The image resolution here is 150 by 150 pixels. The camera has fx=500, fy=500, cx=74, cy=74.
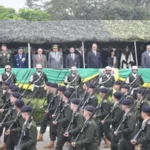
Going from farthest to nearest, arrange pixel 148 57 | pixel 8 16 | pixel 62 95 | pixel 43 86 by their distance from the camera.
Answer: pixel 8 16 → pixel 148 57 → pixel 43 86 → pixel 62 95

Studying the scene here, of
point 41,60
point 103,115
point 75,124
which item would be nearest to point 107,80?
point 41,60

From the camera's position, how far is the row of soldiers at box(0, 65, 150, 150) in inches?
364

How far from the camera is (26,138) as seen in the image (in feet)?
30.5

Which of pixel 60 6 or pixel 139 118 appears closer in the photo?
pixel 139 118

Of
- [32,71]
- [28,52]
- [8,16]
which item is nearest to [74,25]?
[28,52]

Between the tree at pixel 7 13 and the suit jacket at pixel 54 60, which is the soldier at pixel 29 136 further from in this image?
the tree at pixel 7 13

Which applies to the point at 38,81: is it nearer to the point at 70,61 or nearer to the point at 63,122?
the point at 70,61

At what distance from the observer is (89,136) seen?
9.45 meters

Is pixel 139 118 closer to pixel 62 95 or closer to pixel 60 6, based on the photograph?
pixel 62 95

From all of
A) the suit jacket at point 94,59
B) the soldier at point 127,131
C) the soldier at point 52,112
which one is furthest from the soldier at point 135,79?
the soldier at point 127,131

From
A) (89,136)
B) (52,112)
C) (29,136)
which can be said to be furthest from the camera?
(52,112)

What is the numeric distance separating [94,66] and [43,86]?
3205 millimetres

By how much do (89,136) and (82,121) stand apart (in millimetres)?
683

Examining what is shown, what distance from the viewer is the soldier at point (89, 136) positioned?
9.44 m
